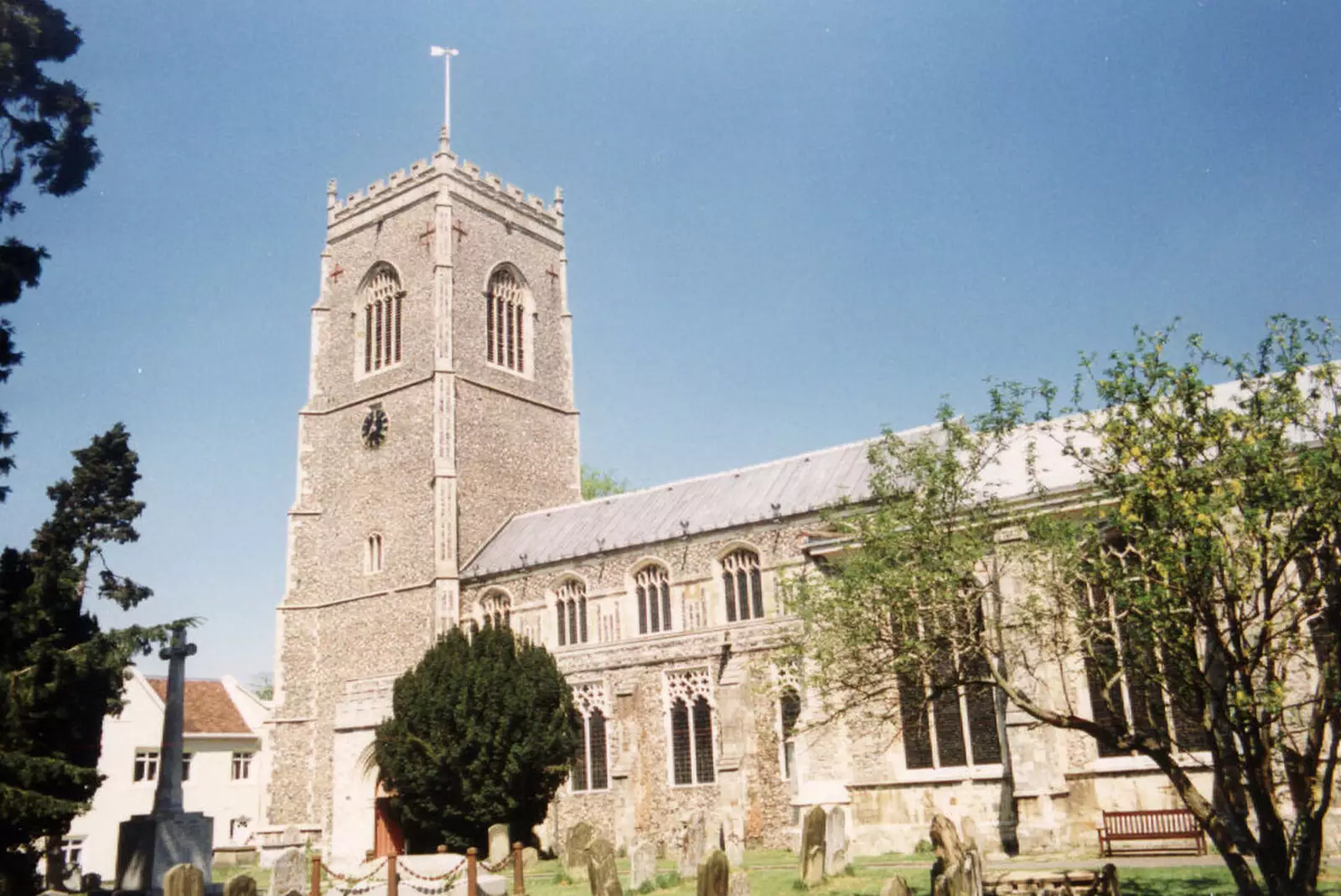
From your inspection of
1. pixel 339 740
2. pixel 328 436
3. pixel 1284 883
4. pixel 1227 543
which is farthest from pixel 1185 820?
pixel 328 436

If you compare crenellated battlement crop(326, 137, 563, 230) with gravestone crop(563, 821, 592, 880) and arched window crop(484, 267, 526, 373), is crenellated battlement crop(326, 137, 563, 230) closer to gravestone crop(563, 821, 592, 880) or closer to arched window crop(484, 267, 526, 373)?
arched window crop(484, 267, 526, 373)

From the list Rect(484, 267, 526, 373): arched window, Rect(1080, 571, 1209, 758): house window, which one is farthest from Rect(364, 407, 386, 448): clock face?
Rect(1080, 571, 1209, 758): house window

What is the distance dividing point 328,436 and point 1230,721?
30637 millimetres

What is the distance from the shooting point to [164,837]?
17.3 m

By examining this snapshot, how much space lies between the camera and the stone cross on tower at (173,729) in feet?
58.6

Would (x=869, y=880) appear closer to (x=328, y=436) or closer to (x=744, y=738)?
(x=744, y=738)

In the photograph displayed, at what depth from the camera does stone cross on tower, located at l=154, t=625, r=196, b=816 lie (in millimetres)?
17875

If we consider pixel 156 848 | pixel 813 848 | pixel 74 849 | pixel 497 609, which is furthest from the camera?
pixel 74 849

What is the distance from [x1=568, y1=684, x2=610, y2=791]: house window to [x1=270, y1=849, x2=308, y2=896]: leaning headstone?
31.1 ft

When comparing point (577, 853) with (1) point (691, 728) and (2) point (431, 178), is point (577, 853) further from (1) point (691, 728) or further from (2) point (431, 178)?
(2) point (431, 178)

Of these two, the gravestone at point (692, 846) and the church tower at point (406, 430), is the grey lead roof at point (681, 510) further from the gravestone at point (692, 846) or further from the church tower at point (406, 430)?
the gravestone at point (692, 846)

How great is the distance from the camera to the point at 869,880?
1537 cm

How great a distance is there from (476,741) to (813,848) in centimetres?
1028

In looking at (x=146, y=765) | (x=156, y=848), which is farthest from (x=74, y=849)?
(x=156, y=848)
